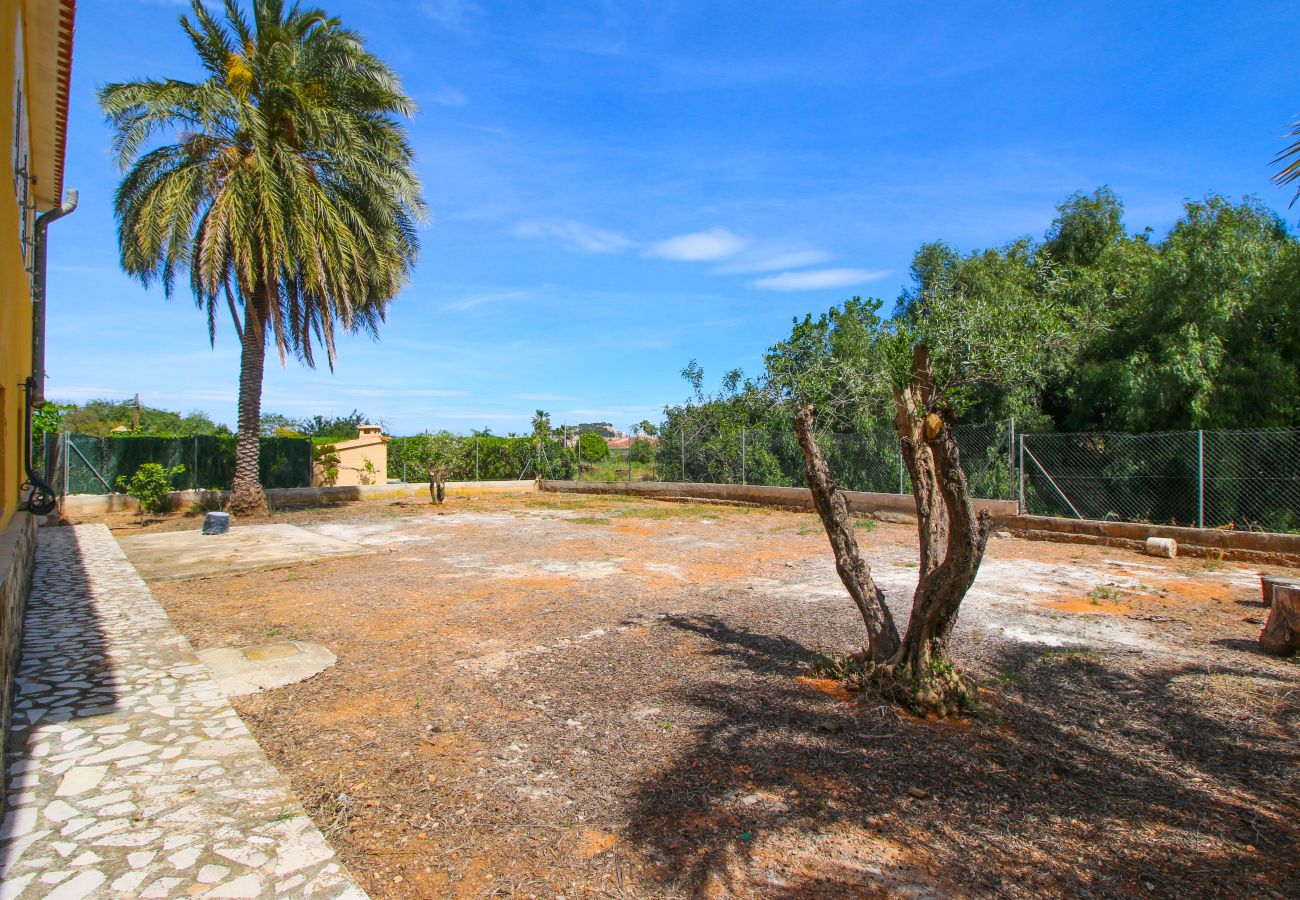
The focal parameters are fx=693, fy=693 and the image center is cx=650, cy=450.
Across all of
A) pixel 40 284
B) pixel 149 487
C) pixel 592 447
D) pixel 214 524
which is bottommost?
pixel 214 524

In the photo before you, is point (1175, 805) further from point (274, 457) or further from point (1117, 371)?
point (274, 457)

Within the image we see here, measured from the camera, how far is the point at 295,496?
715 inches

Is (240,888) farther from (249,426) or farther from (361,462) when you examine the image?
(361,462)

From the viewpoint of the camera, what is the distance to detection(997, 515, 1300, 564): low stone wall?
9.32m

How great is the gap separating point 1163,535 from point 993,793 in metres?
9.50

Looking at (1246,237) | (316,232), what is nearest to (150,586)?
(316,232)

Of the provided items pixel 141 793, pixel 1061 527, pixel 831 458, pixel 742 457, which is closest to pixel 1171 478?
pixel 1061 527

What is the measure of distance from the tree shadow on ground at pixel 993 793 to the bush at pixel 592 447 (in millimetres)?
19138

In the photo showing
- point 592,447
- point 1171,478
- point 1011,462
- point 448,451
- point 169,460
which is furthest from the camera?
point 592,447

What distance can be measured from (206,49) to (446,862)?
17.0 meters

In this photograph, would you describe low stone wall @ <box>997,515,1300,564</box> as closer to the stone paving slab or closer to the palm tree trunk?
the stone paving slab

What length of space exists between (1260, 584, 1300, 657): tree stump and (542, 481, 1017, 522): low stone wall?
500 centimetres

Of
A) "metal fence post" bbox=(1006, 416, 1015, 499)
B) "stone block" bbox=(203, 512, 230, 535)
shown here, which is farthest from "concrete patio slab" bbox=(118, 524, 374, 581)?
"metal fence post" bbox=(1006, 416, 1015, 499)

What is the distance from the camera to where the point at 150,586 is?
792cm
